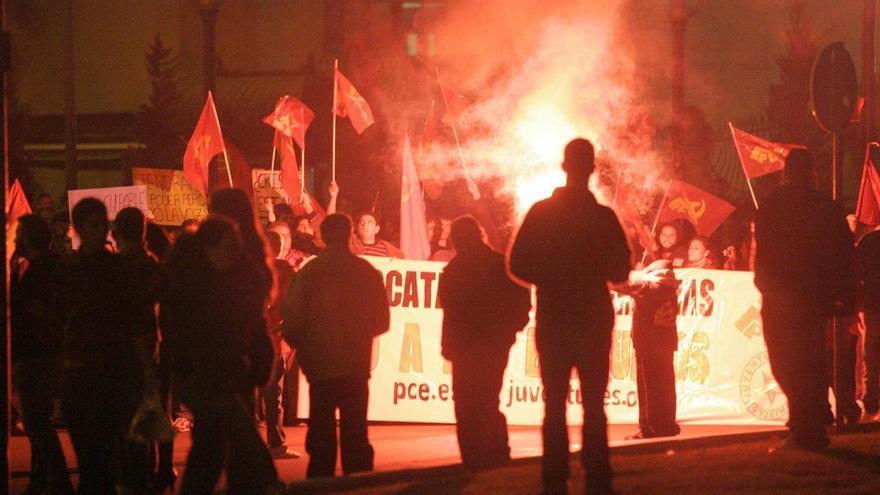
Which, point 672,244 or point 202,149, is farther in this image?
point 202,149

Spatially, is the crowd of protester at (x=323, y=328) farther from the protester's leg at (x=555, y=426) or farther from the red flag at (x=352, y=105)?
the red flag at (x=352, y=105)

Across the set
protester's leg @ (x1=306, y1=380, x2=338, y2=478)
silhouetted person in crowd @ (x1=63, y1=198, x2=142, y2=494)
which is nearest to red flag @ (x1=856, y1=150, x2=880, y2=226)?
protester's leg @ (x1=306, y1=380, x2=338, y2=478)

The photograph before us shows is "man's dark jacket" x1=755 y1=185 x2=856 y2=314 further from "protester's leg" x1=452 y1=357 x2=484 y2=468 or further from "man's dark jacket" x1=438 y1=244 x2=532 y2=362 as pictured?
"protester's leg" x1=452 y1=357 x2=484 y2=468

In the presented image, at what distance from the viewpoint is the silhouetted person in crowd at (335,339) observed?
31.2 ft

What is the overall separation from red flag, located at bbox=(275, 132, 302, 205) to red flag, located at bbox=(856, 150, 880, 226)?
6.12 metres

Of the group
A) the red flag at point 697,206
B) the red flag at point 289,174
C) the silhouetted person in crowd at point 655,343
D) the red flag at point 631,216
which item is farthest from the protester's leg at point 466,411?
the red flag at point 289,174

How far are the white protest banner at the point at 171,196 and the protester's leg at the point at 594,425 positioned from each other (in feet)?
35.8

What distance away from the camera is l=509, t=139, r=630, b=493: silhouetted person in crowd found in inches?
310

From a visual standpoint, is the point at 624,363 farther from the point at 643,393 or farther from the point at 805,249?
the point at 805,249

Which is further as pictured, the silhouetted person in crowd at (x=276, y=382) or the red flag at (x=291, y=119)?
the red flag at (x=291, y=119)

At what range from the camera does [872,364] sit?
13.6 m

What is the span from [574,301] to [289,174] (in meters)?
10.3

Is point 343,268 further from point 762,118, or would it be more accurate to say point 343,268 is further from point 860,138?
point 762,118

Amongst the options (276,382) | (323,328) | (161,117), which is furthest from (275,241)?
(161,117)
